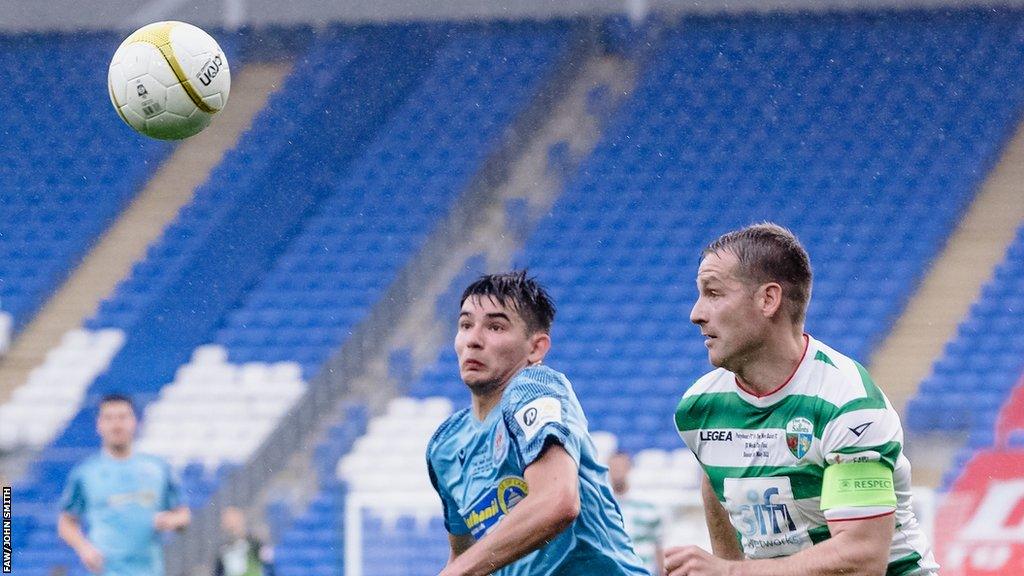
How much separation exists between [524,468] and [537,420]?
0.43ft

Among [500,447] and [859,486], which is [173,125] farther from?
[859,486]

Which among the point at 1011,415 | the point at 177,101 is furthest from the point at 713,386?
the point at 1011,415

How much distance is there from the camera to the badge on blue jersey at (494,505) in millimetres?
4043

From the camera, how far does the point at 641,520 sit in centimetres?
954

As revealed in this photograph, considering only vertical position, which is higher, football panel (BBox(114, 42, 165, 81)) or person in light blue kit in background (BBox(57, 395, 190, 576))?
football panel (BBox(114, 42, 165, 81))

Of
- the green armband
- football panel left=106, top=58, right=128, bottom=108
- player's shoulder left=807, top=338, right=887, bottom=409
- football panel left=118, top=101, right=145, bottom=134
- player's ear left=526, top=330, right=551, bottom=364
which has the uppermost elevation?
football panel left=106, top=58, right=128, bottom=108

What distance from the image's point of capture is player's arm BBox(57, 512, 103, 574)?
27.8 feet

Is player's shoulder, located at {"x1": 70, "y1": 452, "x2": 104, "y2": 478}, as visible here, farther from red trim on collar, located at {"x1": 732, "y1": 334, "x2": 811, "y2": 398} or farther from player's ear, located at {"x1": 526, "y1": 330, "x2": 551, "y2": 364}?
red trim on collar, located at {"x1": 732, "y1": 334, "x2": 811, "y2": 398}

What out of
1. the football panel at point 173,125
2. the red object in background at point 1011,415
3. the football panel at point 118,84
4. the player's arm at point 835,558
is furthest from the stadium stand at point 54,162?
the player's arm at point 835,558

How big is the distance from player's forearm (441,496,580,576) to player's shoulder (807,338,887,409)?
2.24 feet

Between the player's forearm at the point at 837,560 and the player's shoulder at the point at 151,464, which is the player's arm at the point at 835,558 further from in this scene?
the player's shoulder at the point at 151,464

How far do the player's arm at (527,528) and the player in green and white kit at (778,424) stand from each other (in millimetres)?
321

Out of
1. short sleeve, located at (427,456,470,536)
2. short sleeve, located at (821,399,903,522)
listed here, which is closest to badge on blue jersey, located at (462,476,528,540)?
short sleeve, located at (427,456,470,536)

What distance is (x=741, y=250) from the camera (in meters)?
3.62
